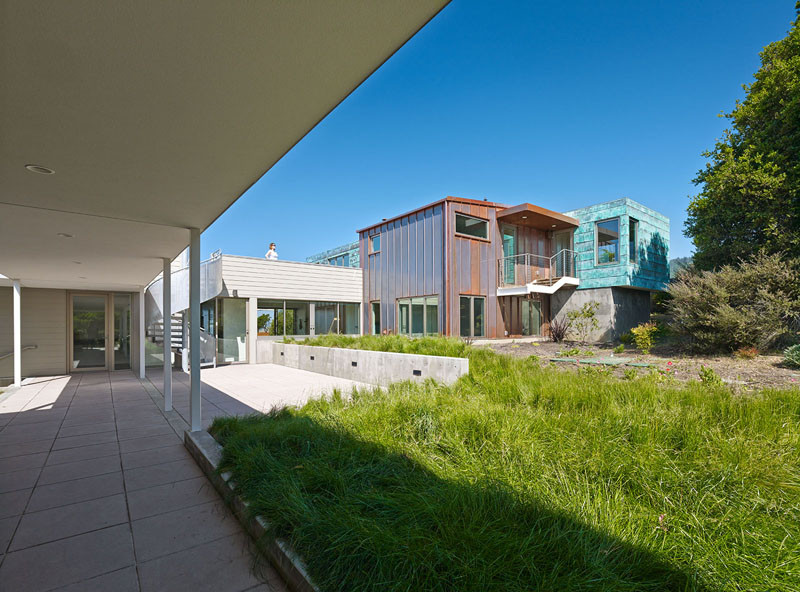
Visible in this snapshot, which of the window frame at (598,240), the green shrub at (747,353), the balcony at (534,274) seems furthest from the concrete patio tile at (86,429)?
the window frame at (598,240)

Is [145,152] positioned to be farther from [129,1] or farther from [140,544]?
[140,544]

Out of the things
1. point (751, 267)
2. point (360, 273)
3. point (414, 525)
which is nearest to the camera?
point (414, 525)

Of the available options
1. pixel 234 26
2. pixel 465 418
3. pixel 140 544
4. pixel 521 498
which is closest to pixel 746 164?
pixel 465 418

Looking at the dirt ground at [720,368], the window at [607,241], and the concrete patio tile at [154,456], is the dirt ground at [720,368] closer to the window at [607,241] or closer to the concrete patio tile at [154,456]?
the concrete patio tile at [154,456]

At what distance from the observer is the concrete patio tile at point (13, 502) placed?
2734 mm

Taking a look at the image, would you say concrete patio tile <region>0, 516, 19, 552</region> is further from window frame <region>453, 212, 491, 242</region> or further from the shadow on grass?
window frame <region>453, 212, 491, 242</region>

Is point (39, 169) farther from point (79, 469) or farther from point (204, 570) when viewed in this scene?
point (204, 570)

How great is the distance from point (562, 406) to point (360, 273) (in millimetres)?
12780

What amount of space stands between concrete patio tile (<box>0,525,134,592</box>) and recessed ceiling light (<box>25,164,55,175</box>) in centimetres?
260

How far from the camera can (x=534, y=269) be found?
48.5ft

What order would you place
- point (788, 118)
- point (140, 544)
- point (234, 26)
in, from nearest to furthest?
point (234, 26), point (140, 544), point (788, 118)

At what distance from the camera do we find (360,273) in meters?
15.8

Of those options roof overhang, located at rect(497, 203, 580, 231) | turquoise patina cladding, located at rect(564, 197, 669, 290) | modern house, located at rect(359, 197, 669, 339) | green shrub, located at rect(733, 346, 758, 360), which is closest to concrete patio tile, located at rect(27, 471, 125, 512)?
green shrub, located at rect(733, 346, 758, 360)

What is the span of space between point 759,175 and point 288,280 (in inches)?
549
